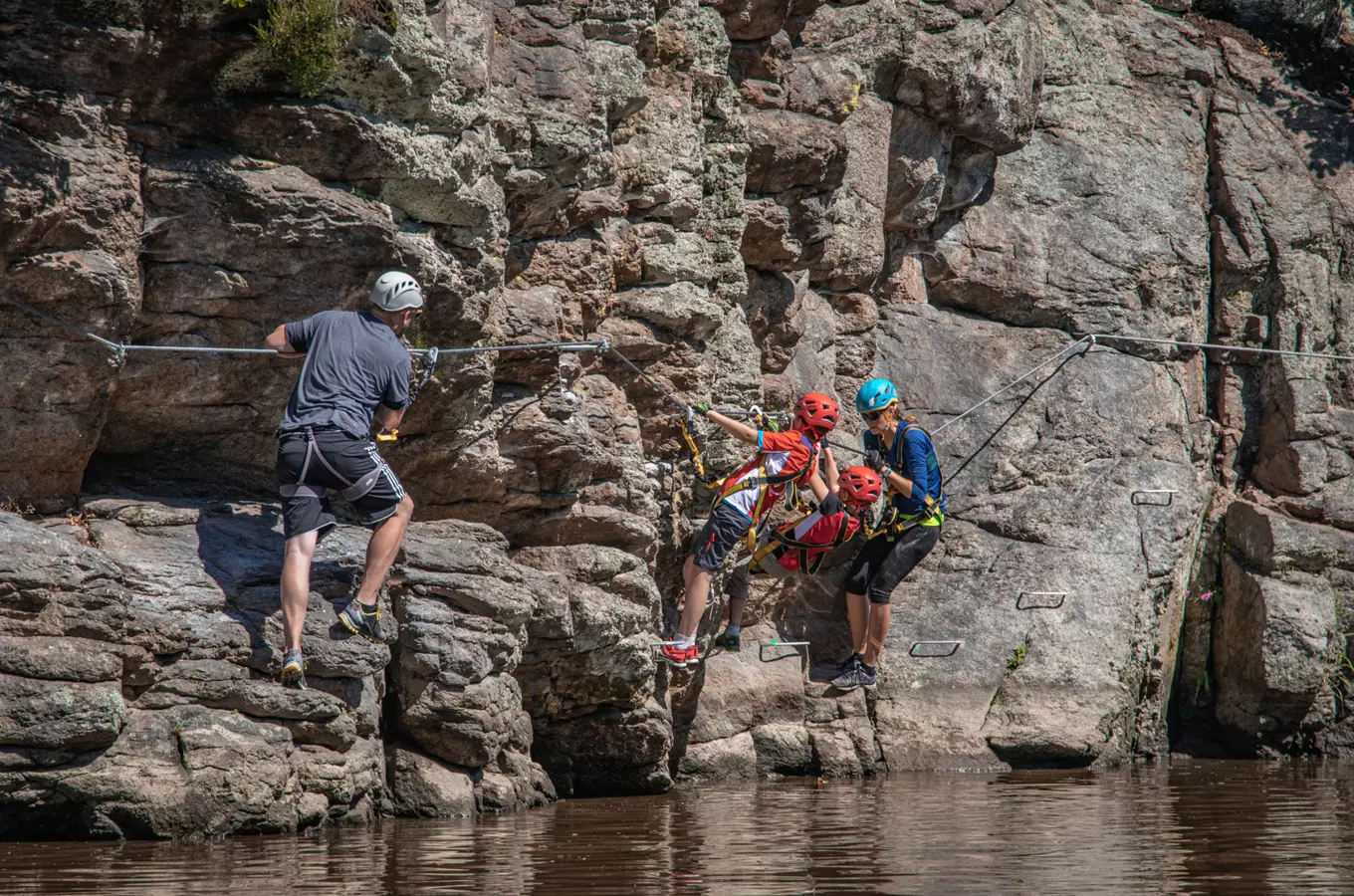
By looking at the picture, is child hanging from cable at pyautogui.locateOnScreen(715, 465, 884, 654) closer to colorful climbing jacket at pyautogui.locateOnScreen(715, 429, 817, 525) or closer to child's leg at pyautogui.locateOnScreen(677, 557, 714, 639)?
colorful climbing jacket at pyautogui.locateOnScreen(715, 429, 817, 525)

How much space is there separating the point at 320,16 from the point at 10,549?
3657 mm

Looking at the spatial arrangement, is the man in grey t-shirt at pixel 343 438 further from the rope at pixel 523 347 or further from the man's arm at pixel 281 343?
the rope at pixel 523 347

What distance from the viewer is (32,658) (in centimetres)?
809

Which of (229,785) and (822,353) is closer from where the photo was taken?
(229,785)

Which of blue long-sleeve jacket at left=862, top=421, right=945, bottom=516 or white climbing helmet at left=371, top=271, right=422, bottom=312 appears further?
blue long-sleeve jacket at left=862, top=421, right=945, bottom=516

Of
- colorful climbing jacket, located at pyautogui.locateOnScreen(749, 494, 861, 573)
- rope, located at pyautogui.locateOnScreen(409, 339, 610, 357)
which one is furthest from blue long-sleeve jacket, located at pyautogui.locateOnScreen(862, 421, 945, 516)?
rope, located at pyautogui.locateOnScreen(409, 339, 610, 357)

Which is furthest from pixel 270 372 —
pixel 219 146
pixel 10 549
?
pixel 10 549

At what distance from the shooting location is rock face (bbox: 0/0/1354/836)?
29.0 feet

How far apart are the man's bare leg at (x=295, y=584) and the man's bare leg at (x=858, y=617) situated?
19.8ft

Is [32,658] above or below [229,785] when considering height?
above

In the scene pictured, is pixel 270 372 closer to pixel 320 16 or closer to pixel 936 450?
pixel 320 16

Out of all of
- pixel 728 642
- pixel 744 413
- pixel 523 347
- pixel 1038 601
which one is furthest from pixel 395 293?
pixel 1038 601

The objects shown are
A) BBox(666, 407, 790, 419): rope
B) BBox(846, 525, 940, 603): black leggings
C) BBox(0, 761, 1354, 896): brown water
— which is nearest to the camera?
BBox(0, 761, 1354, 896): brown water

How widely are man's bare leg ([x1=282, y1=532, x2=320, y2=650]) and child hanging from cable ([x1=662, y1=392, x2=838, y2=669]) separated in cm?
400
